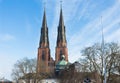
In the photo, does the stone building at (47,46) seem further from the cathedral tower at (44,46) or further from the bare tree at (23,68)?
the bare tree at (23,68)

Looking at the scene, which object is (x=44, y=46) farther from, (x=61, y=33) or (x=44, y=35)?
(x=61, y=33)

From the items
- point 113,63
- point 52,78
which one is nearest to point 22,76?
point 113,63

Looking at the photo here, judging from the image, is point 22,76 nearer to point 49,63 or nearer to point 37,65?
point 37,65

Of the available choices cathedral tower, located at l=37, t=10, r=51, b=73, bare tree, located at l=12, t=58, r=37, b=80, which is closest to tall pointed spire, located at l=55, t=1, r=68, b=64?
cathedral tower, located at l=37, t=10, r=51, b=73

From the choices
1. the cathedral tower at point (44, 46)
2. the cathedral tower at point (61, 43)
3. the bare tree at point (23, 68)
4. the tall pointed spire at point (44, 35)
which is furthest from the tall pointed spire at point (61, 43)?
the bare tree at point (23, 68)

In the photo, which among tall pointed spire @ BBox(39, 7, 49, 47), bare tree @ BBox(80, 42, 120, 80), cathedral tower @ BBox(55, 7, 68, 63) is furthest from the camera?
cathedral tower @ BBox(55, 7, 68, 63)

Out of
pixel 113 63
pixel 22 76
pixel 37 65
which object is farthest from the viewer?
pixel 37 65

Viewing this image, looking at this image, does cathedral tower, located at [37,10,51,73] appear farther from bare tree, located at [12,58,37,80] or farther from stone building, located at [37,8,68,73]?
bare tree, located at [12,58,37,80]

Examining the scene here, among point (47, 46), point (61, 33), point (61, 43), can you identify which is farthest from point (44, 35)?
point (61, 43)

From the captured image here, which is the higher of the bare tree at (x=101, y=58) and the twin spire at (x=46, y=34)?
the twin spire at (x=46, y=34)

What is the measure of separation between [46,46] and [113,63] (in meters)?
75.4

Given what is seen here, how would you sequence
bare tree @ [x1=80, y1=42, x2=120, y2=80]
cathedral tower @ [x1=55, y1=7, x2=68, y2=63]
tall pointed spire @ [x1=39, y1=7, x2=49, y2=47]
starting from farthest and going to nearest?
cathedral tower @ [x1=55, y1=7, x2=68, y2=63] → tall pointed spire @ [x1=39, y1=7, x2=49, y2=47] → bare tree @ [x1=80, y1=42, x2=120, y2=80]

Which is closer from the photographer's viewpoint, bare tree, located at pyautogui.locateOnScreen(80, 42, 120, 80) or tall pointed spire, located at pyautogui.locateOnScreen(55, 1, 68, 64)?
bare tree, located at pyautogui.locateOnScreen(80, 42, 120, 80)

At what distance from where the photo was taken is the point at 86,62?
165ft
